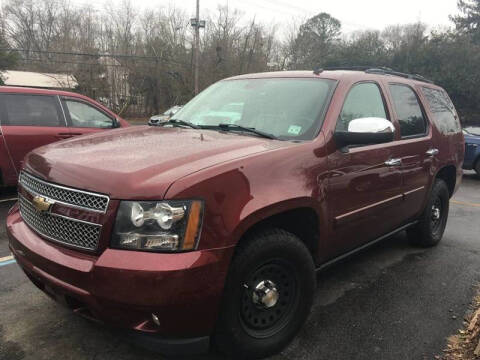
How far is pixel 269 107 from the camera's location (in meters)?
3.29

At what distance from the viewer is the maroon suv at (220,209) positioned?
2049 mm

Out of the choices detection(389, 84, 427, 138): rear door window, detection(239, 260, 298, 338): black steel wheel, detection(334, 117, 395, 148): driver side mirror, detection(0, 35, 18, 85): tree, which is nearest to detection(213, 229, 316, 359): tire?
detection(239, 260, 298, 338): black steel wheel

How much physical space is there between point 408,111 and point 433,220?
4.84 ft

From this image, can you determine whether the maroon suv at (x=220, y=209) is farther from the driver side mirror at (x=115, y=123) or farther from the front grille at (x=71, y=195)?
the driver side mirror at (x=115, y=123)

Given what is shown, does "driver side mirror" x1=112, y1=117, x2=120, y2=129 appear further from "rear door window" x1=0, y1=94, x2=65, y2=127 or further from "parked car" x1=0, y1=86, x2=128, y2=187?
"rear door window" x1=0, y1=94, x2=65, y2=127

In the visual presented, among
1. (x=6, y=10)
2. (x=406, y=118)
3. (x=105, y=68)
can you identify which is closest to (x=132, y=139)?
(x=406, y=118)

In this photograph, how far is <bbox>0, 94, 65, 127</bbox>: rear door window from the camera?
6254 millimetres

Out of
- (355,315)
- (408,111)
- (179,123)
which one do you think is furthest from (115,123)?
(355,315)

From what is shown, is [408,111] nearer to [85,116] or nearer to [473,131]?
[85,116]

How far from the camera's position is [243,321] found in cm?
248

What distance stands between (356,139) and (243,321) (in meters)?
1.43

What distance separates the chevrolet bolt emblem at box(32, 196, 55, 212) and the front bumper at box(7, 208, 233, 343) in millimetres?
241

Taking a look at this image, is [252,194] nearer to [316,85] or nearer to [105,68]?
[316,85]

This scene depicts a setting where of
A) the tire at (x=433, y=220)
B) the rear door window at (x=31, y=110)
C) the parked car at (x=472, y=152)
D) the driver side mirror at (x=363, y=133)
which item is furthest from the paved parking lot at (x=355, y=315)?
the parked car at (x=472, y=152)
